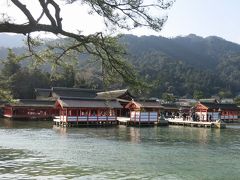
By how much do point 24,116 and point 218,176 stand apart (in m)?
53.3

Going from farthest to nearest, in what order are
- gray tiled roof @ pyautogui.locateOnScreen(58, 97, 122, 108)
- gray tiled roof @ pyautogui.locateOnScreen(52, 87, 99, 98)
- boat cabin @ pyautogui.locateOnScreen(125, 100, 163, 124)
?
1. gray tiled roof @ pyautogui.locateOnScreen(52, 87, 99, 98)
2. boat cabin @ pyautogui.locateOnScreen(125, 100, 163, 124)
3. gray tiled roof @ pyautogui.locateOnScreen(58, 97, 122, 108)

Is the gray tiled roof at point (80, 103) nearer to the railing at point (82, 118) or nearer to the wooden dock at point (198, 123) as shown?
the railing at point (82, 118)

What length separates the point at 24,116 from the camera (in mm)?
67688

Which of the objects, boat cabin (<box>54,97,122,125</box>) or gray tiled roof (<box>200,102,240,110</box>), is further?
gray tiled roof (<box>200,102,240,110</box>)

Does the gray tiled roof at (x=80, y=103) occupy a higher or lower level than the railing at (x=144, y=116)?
higher

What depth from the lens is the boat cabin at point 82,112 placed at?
51.8 metres

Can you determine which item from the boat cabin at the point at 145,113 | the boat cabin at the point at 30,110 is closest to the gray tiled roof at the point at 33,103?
the boat cabin at the point at 30,110

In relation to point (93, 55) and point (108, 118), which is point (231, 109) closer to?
point (108, 118)

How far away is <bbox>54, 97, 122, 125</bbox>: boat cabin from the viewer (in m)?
51.8

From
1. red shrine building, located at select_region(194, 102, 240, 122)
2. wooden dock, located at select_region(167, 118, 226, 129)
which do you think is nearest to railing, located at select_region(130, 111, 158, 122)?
wooden dock, located at select_region(167, 118, 226, 129)

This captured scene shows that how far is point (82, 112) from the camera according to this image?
184 ft

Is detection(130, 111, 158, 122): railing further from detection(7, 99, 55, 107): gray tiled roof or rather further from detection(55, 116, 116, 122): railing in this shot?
detection(7, 99, 55, 107): gray tiled roof

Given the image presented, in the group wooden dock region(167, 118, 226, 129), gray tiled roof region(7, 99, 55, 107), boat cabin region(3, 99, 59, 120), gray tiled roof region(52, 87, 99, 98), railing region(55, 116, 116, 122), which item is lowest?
wooden dock region(167, 118, 226, 129)

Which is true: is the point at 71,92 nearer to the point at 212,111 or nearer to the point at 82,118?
the point at 82,118
